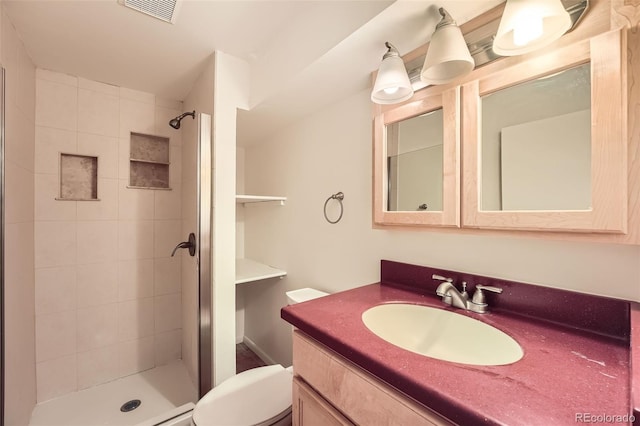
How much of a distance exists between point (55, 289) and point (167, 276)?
650 millimetres

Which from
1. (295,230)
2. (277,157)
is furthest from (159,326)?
(277,157)

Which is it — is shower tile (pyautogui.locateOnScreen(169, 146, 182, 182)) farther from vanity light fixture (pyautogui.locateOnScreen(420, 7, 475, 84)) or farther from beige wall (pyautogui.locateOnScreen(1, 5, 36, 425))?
vanity light fixture (pyautogui.locateOnScreen(420, 7, 475, 84))

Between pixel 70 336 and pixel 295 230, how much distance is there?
170 cm

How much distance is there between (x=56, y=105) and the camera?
5.60 ft

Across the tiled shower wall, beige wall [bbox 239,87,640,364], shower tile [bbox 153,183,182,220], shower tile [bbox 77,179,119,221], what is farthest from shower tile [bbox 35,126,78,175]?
beige wall [bbox 239,87,640,364]

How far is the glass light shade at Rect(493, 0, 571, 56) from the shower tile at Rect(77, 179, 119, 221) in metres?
2.39

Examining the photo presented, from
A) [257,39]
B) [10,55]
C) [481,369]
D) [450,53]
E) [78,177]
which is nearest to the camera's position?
[481,369]

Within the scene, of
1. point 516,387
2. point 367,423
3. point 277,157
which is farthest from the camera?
point 277,157

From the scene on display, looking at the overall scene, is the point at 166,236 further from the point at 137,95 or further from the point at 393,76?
the point at 393,76

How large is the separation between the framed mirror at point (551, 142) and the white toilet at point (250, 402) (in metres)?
1.09

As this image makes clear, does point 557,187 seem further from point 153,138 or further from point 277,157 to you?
point 153,138

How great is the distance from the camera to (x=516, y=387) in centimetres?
49

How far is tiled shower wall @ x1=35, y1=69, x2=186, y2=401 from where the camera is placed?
1682mm

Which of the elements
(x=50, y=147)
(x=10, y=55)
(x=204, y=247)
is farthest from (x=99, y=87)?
(x=204, y=247)
